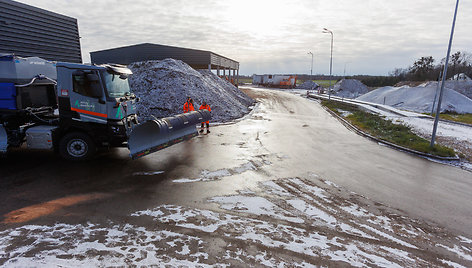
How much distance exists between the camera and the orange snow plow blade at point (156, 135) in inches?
307

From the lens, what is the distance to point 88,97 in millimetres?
8047

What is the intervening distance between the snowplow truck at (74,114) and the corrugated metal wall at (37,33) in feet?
16.1

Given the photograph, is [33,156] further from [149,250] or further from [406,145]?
[406,145]

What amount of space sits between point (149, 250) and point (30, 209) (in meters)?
3.44

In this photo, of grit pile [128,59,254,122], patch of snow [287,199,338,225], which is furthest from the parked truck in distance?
patch of snow [287,199,338,225]

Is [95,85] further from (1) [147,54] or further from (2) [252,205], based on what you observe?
(1) [147,54]

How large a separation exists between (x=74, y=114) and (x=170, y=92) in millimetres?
10518

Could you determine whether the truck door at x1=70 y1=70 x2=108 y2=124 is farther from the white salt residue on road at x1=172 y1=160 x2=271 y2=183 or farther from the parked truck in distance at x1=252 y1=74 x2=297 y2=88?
the parked truck in distance at x1=252 y1=74 x2=297 y2=88

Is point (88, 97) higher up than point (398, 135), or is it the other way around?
point (88, 97)

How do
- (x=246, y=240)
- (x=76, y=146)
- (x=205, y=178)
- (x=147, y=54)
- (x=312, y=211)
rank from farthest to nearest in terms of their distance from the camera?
(x=147, y=54) → (x=76, y=146) → (x=205, y=178) → (x=312, y=211) → (x=246, y=240)

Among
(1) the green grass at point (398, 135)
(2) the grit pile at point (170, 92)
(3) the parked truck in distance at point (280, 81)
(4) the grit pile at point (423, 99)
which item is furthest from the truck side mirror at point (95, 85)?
(3) the parked truck in distance at point (280, 81)

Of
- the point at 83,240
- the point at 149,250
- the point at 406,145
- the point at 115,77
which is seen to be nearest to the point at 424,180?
the point at 406,145

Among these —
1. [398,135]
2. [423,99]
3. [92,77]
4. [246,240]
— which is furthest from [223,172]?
[423,99]

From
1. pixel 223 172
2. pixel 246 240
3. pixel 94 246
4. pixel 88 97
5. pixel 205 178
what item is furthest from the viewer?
pixel 223 172
